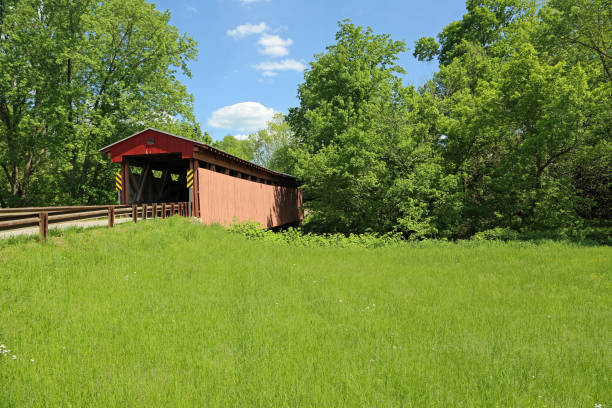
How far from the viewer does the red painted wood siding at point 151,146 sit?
12812mm

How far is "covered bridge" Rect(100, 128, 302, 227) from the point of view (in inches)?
513

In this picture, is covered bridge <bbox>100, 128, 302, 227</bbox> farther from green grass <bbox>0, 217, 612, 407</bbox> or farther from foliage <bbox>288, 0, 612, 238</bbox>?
green grass <bbox>0, 217, 612, 407</bbox>

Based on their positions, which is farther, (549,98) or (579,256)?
(549,98)

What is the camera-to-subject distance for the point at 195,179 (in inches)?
509

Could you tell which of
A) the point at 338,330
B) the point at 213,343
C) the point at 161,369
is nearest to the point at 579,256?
the point at 338,330

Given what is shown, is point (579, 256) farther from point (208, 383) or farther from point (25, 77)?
point (25, 77)

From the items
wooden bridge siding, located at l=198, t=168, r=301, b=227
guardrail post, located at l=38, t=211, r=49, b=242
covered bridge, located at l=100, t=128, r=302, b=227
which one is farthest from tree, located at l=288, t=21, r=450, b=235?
guardrail post, located at l=38, t=211, r=49, b=242

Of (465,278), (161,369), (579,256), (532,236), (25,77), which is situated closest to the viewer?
(161,369)

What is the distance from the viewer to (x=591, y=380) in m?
3.33

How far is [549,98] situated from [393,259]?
37.0 ft

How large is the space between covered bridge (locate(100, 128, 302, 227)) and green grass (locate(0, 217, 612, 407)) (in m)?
5.30

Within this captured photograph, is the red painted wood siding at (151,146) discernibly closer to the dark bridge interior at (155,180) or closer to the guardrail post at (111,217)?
the dark bridge interior at (155,180)

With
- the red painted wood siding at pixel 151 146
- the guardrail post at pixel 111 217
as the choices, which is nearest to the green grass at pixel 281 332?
the guardrail post at pixel 111 217

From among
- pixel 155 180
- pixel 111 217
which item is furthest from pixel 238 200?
pixel 111 217
